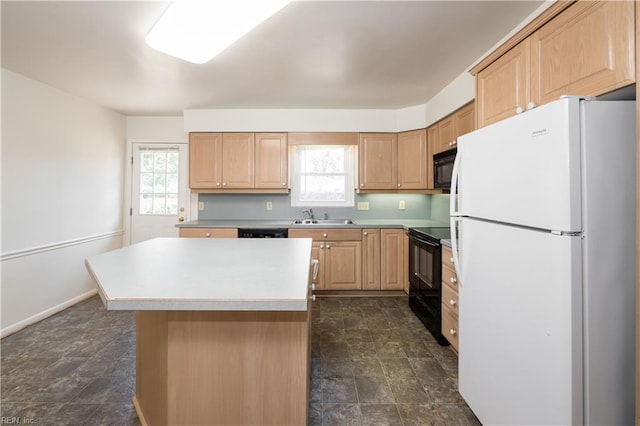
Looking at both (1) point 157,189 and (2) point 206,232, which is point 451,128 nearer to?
(2) point 206,232

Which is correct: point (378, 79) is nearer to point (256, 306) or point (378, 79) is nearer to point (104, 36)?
point (104, 36)

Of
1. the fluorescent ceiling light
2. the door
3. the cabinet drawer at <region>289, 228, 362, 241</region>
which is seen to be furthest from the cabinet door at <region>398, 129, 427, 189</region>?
the door

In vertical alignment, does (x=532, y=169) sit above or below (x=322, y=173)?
below

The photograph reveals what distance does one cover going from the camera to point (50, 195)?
115 inches

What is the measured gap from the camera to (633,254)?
99 cm

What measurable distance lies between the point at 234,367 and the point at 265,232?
7.64 feet

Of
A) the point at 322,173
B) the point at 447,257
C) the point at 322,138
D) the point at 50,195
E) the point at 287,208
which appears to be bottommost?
the point at 447,257

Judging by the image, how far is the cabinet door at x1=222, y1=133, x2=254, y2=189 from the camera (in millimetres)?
3631

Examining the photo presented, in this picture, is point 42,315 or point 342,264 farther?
point 342,264

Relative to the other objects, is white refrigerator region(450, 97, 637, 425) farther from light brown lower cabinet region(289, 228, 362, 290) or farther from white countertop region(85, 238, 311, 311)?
light brown lower cabinet region(289, 228, 362, 290)

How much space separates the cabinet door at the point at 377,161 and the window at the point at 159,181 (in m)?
2.65

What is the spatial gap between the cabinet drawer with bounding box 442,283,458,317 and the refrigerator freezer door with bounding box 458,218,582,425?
540mm

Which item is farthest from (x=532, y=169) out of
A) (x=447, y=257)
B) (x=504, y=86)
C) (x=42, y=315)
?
(x=42, y=315)

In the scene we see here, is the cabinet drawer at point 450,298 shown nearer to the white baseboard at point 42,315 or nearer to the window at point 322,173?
the window at point 322,173
